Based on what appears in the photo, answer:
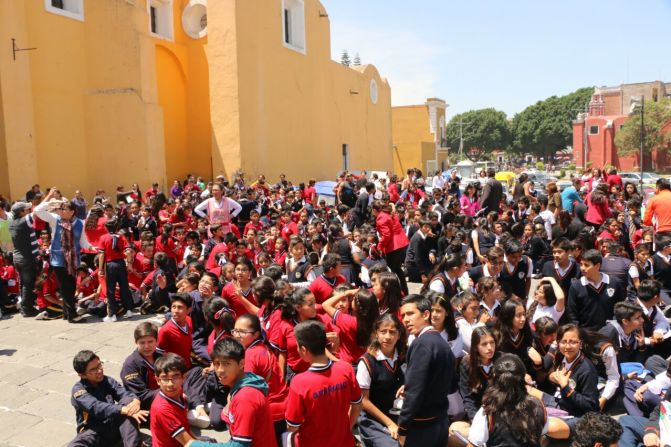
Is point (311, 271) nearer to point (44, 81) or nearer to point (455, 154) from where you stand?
point (44, 81)

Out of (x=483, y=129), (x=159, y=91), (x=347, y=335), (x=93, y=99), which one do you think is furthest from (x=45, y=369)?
(x=483, y=129)

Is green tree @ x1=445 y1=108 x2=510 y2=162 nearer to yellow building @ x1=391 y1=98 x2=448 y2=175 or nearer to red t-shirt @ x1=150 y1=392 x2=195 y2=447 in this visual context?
yellow building @ x1=391 y1=98 x2=448 y2=175

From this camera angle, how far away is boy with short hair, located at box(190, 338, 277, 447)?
329 cm

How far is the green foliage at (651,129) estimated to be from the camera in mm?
46438

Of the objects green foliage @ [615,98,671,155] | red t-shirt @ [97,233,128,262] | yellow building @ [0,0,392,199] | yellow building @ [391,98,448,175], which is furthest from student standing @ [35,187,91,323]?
green foliage @ [615,98,671,155]

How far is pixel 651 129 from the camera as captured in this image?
153 feet

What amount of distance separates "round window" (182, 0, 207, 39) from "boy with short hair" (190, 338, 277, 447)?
1942 centimetres

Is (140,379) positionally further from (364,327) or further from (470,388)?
(470,388)

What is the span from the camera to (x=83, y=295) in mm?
9125

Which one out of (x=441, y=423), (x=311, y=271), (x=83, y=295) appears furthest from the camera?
(x=83, y=295)

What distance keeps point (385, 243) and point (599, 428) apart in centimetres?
597

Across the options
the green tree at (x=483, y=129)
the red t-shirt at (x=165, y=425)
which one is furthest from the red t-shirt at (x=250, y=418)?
the green tree at (x=483, y=129)

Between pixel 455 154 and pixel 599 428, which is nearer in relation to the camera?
pixel 599 428

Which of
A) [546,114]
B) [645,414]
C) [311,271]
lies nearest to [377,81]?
[311,271]
